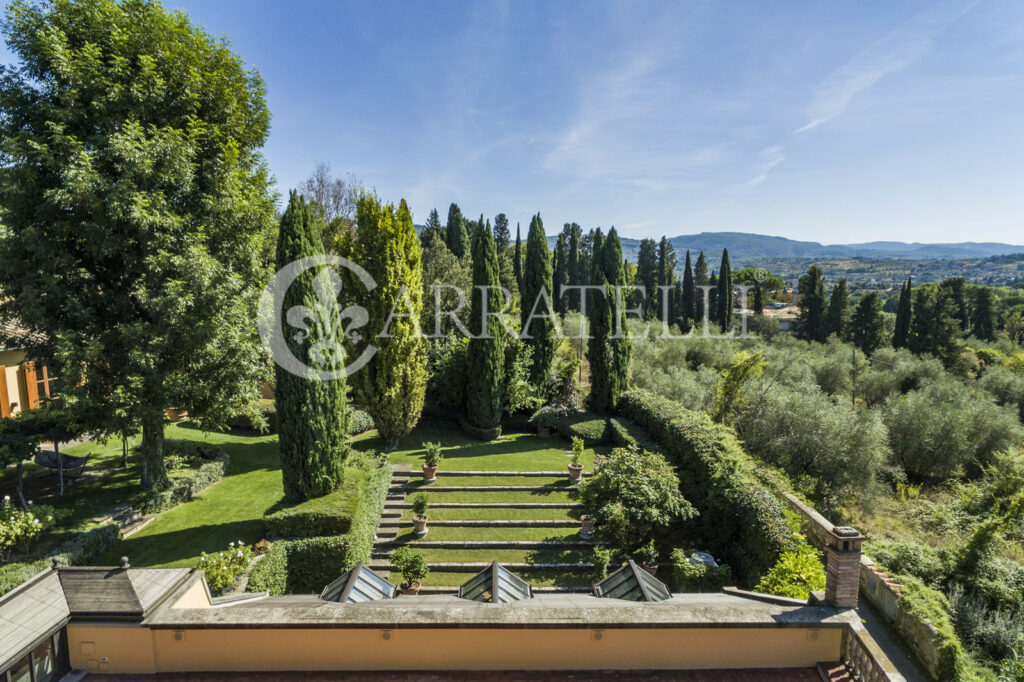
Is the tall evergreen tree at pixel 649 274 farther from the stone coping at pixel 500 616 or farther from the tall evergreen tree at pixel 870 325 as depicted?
the stone coping at pixel 500 616

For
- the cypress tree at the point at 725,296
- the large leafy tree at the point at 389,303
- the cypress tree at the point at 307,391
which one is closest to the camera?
the cypress tree at the point at 307,391

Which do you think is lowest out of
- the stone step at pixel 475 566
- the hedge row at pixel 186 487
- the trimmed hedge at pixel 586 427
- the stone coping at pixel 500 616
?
the stone step at pixel 475 566

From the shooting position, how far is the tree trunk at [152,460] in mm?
10953

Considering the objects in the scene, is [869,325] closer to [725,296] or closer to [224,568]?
[725,296]

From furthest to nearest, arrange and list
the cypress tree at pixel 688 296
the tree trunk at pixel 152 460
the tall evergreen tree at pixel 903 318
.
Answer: the cypress tree at pixel 688 296 → the tall evergreen tree at pixel 903 318 → the tree trunk at pixel 152 460

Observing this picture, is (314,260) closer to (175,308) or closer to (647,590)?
(175,308)

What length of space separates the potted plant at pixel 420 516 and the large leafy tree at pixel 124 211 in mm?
4969

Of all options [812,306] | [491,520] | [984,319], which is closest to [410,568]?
[491,520]

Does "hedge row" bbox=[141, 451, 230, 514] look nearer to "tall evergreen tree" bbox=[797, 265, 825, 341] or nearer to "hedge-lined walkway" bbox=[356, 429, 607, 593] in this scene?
"hedge-lined walkway" bbox=[356, 429, 607, 593]

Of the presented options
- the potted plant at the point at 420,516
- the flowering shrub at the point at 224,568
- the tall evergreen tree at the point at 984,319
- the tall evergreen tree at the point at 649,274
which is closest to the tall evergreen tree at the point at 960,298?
the tall evergreen tree at the point at 984,319

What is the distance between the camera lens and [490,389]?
17828mm

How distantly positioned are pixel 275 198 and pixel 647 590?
39.9 ft

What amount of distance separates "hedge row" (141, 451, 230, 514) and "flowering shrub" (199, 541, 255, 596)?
3.63 m

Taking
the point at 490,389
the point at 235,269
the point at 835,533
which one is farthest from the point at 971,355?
the point at 235,269
